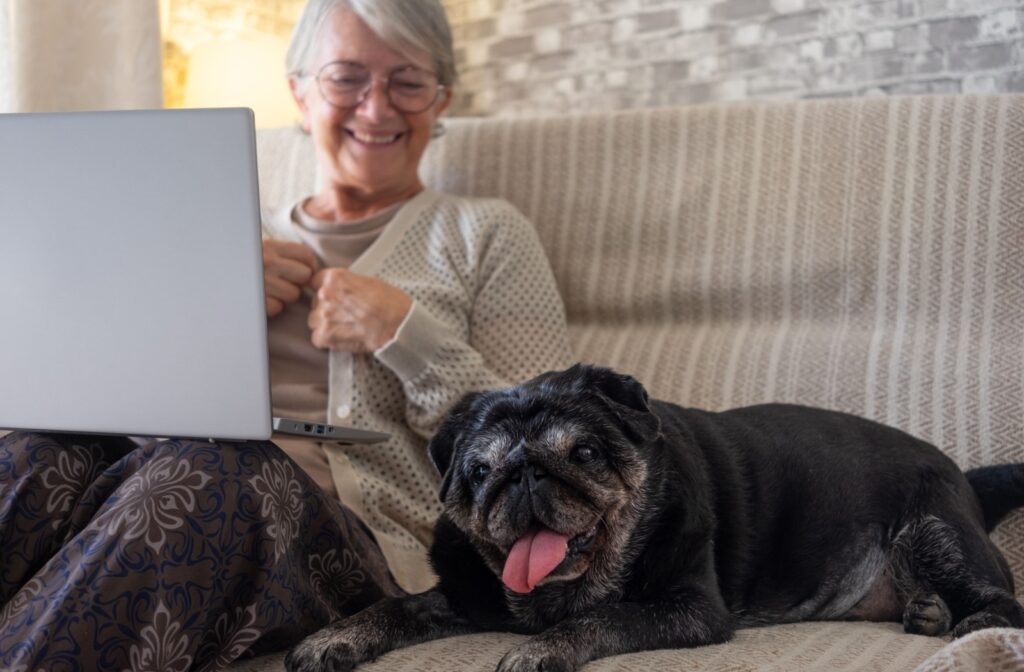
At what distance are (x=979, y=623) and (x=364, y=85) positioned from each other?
4.05 ft

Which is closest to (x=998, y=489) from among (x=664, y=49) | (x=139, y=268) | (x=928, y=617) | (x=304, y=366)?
(x=928, y=617)

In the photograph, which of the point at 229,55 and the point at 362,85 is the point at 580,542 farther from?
the point at 229,55

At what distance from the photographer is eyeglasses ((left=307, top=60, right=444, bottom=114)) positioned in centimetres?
182

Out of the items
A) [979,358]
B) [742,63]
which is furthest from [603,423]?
[742,63]

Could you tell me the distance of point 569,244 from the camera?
2000 mm

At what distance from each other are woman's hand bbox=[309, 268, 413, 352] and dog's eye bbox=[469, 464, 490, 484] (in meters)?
0.46

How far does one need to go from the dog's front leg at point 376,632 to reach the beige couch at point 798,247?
68 centimetres

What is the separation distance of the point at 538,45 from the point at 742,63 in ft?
2.02

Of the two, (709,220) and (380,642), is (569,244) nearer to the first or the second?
(709,220)

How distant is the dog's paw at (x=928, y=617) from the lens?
128 centimetres

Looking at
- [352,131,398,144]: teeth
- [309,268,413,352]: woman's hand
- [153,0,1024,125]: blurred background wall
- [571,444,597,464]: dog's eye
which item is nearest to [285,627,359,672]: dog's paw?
[571,444,597,464]: dog's eye

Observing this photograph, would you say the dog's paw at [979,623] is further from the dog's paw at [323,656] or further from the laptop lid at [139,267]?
the laptop lid at [139,267]

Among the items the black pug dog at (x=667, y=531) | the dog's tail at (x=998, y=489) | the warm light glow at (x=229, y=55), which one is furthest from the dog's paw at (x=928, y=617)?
the warm light glow at (x=229, y=55)

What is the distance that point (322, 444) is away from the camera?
5.31 feet
